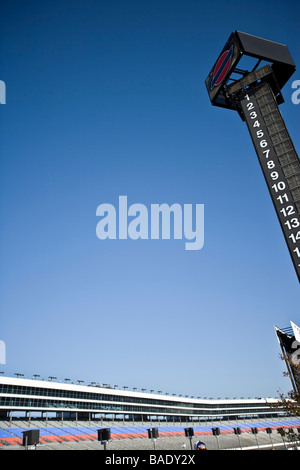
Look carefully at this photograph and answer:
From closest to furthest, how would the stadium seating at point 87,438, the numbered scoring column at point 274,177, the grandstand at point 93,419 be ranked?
the numbered scoring column at point 274,177 < the stadium seating at point 87,438 < the grandstand at point 93,419

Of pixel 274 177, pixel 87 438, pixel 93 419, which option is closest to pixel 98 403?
pixel 93 419

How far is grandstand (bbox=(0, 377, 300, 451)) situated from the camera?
5119cm

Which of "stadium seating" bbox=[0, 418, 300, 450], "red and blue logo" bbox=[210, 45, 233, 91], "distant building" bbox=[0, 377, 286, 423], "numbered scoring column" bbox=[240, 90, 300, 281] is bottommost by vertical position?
"stadium seating" bbox=[0, 418, 300, 450]

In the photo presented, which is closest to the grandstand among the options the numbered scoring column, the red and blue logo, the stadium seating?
the stadium seating

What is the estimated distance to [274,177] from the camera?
40.9 metres

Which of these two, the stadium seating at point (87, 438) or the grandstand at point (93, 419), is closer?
the stadium seating at point (87, 438)

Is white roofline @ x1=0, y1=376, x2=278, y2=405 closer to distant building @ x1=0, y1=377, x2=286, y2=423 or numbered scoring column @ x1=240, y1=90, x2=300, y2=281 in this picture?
distant building @ x1=0, y1=377, x2=286, y2=423

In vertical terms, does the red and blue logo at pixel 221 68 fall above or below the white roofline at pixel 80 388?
above

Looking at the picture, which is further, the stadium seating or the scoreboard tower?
the stadium seating

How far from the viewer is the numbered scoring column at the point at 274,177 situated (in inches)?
1460

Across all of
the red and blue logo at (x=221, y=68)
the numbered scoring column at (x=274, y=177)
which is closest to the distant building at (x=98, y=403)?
the numbered scoring column at (x=274, y=177)

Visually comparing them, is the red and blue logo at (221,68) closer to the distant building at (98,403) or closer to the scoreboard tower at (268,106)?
the scoreboard tower at (268,106)
